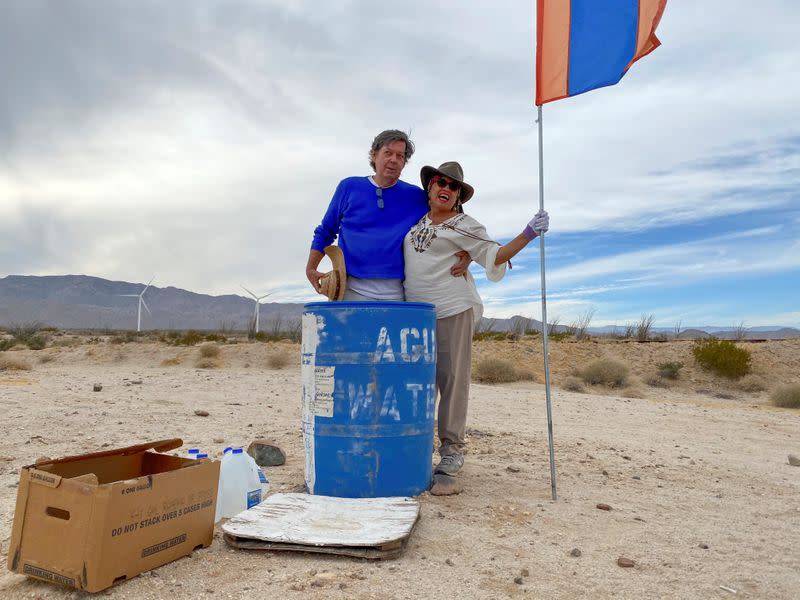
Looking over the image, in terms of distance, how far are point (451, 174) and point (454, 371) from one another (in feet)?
4.07

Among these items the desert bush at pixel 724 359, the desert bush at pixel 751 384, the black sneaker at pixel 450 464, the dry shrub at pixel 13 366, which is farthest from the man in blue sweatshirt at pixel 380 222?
the desert bush at pixel 724 359

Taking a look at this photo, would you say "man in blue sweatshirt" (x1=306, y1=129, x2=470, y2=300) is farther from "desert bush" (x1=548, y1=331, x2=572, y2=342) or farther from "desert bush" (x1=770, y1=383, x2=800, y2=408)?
"desert bush" (x1=548, y1=331, x2=572, y2=342)

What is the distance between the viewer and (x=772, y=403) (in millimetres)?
12445

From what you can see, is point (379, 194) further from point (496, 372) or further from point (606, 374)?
point (606, 374)

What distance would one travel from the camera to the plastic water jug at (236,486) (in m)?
3.67

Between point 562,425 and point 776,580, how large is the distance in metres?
4.84

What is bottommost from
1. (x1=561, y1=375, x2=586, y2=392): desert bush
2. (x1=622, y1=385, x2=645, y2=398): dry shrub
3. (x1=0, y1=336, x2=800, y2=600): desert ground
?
(x1=0, y1=336, x2=800, y2=600): desert ground

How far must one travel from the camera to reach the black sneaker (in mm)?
4242

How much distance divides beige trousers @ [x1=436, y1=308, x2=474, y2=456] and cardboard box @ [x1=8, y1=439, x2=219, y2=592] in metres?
1.87

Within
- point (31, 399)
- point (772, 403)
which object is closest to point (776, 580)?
point (31, 399)

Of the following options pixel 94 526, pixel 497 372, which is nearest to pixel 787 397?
pixel 497 372

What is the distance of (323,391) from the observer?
3.78 meters

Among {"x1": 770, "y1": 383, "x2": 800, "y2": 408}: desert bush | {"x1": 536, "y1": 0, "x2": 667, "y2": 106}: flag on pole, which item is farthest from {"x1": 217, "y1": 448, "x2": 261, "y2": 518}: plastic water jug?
{"x1": 770, "y1": 383, "x2": 800, "y2": 408}: desert bush

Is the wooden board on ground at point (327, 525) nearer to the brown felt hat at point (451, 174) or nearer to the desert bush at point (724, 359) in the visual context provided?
the brown felt hat at point (451, 174)
